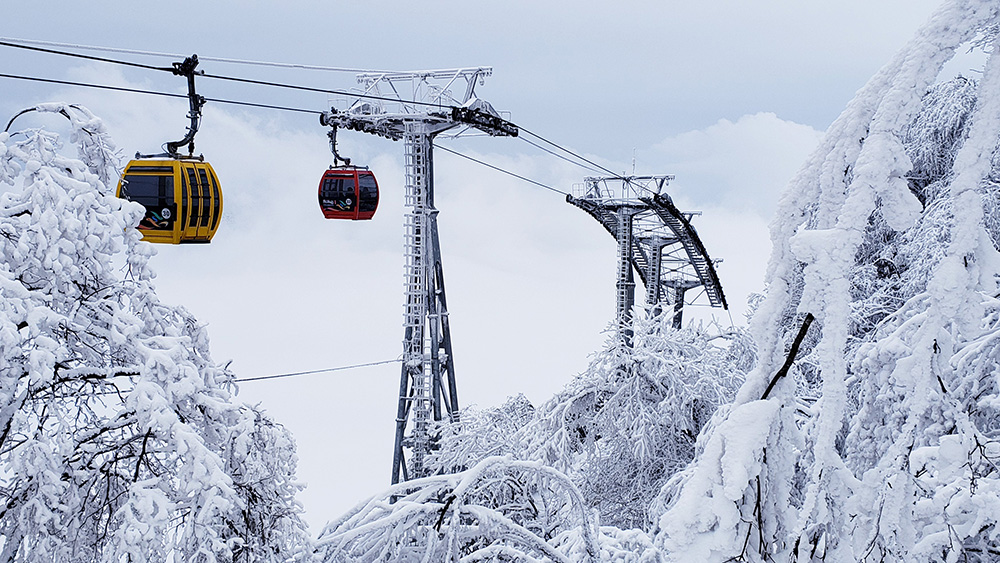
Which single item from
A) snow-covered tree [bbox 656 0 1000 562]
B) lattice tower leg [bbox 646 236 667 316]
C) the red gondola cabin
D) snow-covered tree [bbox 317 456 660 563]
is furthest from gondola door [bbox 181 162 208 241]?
lattice tower leg [bbox 646 236 667 316]

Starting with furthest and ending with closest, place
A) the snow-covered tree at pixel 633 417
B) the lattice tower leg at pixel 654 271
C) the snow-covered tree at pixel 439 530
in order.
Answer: the lattice tower leg at pixel 654 271 → the snow-covered tree at pixel 633 417 → the snow-covered tree at pixel 439 530

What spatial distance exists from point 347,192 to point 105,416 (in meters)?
11.2

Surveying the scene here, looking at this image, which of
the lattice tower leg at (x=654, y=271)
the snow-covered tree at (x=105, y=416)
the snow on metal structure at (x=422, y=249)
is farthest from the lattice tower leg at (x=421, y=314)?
the snow-covered tree at (x=105, y=416)

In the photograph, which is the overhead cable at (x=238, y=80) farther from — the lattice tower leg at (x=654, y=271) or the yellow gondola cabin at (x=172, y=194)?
the lattice tower leg at (x=654, y=271)

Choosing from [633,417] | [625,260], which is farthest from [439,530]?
[625,260]

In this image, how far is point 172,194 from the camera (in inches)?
374

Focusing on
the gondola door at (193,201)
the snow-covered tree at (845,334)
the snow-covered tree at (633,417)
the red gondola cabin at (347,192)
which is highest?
the red gondola cabin at (347,192)

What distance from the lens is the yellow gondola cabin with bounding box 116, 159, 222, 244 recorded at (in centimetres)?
948

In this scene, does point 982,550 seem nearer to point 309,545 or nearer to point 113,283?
point 309,545

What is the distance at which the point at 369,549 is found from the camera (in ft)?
15.0

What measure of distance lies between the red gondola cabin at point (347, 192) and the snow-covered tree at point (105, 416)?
10753 mm

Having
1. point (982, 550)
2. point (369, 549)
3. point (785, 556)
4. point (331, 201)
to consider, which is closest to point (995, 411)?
point (982, 550)

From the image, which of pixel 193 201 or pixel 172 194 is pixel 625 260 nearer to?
pixel 193 201

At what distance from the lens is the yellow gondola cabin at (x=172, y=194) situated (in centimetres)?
948
